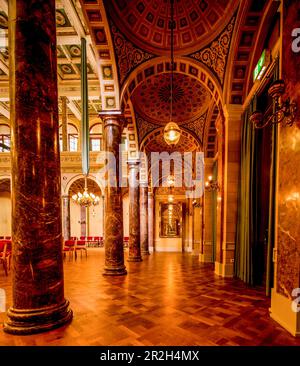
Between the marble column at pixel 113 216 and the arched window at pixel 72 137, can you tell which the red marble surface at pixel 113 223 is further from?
the arched window at pixel 72 137

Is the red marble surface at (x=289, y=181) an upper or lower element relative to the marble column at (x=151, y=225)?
upper

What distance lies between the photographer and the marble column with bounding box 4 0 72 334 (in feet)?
8.89

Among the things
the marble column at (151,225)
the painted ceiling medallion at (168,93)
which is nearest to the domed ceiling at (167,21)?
the painted ceiling medallion at (168,93)

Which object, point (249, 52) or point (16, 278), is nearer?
point (16, 278)

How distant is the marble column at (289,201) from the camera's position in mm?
2922

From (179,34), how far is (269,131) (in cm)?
390

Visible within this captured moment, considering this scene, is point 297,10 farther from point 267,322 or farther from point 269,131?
point 267,322

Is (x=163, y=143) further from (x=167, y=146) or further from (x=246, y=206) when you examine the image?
(x=246, y=206)

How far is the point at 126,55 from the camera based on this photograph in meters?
6.46

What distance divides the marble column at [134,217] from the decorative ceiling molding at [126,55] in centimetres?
440

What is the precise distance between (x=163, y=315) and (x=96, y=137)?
46.0 feet

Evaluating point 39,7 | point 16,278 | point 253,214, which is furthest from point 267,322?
point 39,7

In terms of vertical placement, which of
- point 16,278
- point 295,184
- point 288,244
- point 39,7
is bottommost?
point 16,278

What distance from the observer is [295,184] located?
2955 millimetres
